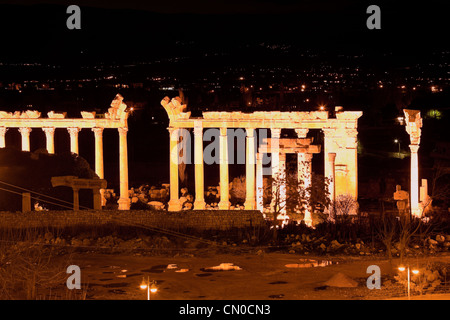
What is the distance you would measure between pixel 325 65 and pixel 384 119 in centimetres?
1872

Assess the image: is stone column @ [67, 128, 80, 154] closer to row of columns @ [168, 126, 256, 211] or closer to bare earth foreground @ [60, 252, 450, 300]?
row of columns @ [168, 126, 256, 211]

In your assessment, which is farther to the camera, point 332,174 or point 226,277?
point 332,174

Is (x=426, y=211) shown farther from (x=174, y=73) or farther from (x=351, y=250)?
(x=174, y=73)

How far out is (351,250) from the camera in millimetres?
34406

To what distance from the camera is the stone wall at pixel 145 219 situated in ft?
121

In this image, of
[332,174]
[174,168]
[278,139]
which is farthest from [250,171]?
[332,174]

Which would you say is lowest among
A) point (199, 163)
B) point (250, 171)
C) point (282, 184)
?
point (282, 184)

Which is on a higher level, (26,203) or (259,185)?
(259,185)

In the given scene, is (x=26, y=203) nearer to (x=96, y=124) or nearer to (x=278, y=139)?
(x=96, y=124)

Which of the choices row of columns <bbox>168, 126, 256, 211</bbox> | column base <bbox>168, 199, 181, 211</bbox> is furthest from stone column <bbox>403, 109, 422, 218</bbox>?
column base <bbox>168, 199, 181, 211</bbox>

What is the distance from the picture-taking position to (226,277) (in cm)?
2945

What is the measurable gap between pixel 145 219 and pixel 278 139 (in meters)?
8.96

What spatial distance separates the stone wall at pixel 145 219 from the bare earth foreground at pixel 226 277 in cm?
301
